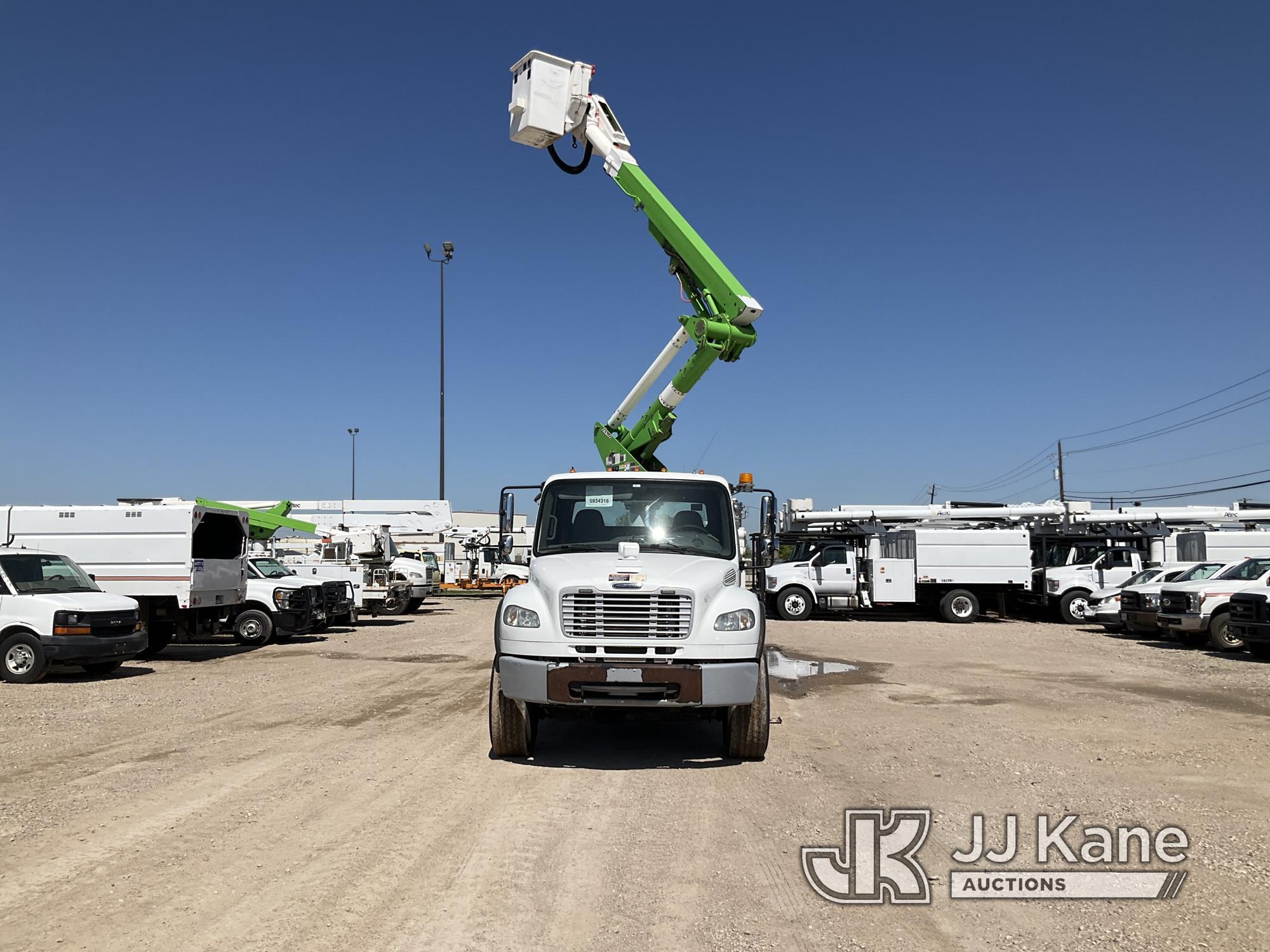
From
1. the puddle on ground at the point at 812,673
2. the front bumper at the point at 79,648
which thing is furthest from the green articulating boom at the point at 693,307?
the front bumper at the point at 79,648

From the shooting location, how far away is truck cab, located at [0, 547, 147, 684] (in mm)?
11945

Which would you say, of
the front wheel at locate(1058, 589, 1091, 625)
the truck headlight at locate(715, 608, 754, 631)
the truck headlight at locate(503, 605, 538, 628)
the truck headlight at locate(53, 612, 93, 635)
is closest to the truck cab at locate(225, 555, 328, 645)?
the truck headlight at locate(53, 612, 93, 635)

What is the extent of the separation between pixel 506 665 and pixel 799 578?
62.1 ft

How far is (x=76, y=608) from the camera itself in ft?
39.4

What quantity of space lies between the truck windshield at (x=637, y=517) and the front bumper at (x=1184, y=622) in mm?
13287

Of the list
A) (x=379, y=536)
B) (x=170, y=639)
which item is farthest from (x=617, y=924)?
(x=379, y=536)

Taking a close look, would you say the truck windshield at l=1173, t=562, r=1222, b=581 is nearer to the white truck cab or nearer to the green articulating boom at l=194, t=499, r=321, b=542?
the white truck cab

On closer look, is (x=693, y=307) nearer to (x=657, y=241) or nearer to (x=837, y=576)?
(x=657, y=241)

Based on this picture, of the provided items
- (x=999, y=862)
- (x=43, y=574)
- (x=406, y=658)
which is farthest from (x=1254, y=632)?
(x=43, y=574)

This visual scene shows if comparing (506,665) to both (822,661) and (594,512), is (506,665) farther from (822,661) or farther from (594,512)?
(822,661)

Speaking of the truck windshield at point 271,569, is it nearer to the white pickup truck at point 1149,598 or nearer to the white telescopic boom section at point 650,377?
the white telescopic boom section at point 650,377

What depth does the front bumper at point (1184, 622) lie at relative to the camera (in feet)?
55.9

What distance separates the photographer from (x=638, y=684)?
22.7ft

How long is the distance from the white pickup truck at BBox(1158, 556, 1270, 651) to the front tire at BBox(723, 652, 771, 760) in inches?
513
